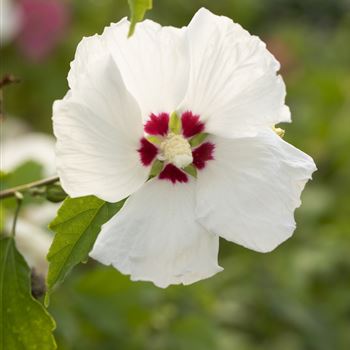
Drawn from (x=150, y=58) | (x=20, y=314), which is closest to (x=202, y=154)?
(x=150, y=58)

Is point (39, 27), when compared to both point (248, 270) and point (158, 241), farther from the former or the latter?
point (158, 241)

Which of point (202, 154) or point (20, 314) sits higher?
point (202, 154)

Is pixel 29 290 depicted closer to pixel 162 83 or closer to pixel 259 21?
pixel 162 83

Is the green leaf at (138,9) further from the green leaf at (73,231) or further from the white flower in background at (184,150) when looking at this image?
the green leaf at (73,231)

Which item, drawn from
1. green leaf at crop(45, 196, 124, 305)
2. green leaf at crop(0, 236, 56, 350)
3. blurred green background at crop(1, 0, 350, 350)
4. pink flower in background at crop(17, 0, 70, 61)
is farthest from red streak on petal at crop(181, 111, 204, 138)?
pink flower in background at crop(17, 0, 70, 61)

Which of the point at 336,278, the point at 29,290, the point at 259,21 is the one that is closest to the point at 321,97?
the point at 336,278

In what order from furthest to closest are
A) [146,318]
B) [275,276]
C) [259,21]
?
1. [259,21]
2. [275,276]
3. [146,318]

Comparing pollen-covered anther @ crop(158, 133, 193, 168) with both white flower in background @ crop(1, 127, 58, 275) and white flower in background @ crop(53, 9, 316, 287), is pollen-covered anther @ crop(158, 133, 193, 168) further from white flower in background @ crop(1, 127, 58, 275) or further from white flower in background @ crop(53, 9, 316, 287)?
white flower in background @ crop(1, 127, 58, 275)
